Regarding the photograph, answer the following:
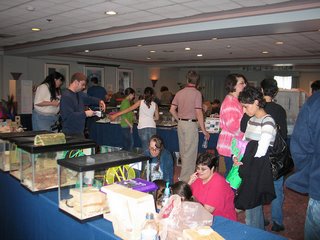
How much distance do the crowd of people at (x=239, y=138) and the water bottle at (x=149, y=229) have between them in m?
0.64

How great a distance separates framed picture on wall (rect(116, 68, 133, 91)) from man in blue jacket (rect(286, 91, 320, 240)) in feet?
37.2

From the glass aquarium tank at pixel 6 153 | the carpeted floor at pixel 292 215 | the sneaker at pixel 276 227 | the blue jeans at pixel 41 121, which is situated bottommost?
the carpeted floor at pixel 292 215

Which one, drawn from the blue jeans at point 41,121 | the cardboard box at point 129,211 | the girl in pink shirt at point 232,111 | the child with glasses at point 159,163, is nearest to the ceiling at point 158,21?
the girl in pink shirt at point 232,111

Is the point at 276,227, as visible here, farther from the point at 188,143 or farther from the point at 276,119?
the point at 188,143

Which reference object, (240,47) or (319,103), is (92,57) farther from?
(319,103)

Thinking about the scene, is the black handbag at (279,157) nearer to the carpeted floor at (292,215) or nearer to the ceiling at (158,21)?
the carpeted floor at (292,215)

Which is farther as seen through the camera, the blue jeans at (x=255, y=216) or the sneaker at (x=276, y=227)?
the sneaker at (x=276, y=227)

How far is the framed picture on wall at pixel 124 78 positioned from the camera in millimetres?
12594

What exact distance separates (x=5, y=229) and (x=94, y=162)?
1358 mm

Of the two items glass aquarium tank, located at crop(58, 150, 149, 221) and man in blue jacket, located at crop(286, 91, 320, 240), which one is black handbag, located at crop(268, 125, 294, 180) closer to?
man in blue jacket, located at crop(286, 91, 320, 240)

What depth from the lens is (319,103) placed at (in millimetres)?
1399

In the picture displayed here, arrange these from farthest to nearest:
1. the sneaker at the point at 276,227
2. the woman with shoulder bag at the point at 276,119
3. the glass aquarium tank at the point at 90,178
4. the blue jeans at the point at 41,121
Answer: the blue jeans at the point at 41,121
the sneaker at the point at 276,227
the woman with shoulder bag at the point at 276,119
the glass aquarium tank at the point at 90,178

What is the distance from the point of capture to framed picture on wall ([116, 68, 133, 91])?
41.3 ft

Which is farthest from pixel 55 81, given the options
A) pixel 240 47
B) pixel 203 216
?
pixel 240 47
